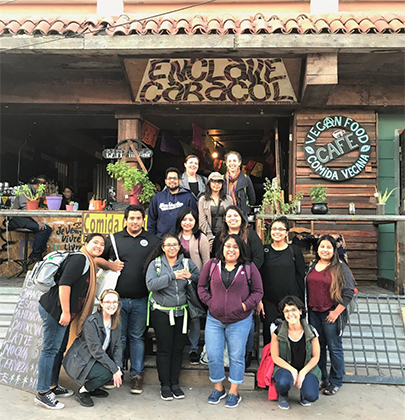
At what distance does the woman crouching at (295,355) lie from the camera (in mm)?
3822

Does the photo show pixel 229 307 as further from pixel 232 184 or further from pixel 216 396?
pixel 232 184

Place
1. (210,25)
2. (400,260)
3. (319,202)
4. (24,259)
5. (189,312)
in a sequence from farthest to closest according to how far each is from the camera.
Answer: (24,259), (319,202), (210,25), (400,260), (189,312)

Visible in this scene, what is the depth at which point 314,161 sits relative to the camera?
23.6ft

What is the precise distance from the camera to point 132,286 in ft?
13.7

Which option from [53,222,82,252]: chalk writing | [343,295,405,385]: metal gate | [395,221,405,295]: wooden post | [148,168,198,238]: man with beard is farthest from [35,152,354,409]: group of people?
[53,222,82,252]: chalk writing

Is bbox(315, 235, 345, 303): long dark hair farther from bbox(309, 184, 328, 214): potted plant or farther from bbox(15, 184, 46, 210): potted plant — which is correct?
bbox(15, 184, 46, 210): potted plant

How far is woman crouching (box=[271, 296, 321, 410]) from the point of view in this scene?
3822mm

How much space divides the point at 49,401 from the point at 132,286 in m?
1.33

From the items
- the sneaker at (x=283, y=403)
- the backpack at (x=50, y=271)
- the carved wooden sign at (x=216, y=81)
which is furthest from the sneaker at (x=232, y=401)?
the carved wooden sign at (x=216, y=81)

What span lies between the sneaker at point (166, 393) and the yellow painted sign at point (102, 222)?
2.98 metres

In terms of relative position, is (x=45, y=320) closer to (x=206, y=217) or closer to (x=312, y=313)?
(x=206, y=217)

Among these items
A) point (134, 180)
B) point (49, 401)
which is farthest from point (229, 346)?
point (134, 180)

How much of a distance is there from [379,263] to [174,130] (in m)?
5.20

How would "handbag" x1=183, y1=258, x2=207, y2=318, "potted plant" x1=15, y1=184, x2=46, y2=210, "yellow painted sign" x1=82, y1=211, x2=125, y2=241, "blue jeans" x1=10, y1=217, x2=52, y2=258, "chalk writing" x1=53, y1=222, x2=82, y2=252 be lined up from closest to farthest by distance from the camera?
"handbag" x1=183, y1=258, x2=207, y2=318 < "yellow painted sign" x1=82, y1=211, x2=125, y2=241 < "potted plant" x1=15, y1=184, x2=46, y2=210 < "blue jeans" x1=10, y1=217, x2=52, y2=258 < "chalk writing" x1=53, y1=222, x2=82, y2=252
